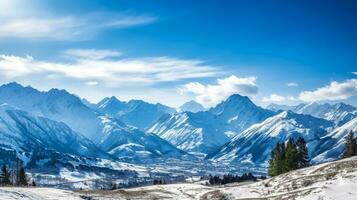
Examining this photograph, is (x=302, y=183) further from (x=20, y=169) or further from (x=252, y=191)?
(x=20, y=169)

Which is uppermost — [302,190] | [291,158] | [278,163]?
[291,158]

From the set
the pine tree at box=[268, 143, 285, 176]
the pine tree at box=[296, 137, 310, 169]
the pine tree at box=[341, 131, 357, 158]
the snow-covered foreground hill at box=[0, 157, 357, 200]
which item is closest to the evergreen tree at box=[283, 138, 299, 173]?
the pine tree at box=[268, 143, 285, 176]

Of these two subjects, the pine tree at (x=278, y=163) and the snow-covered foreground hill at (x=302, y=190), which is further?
the pine tree at (x=278, y=163)

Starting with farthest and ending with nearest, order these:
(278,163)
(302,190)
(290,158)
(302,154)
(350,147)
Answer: (350,147) < (278,163) < (302,154) < (290,158) < (302,190)

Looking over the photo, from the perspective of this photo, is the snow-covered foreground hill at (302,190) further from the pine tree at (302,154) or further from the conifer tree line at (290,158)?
the pine tree at (302,154)

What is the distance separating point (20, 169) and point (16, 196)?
366ft

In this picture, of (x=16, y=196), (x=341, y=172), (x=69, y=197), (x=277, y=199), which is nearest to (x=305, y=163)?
(x=341, y=172)

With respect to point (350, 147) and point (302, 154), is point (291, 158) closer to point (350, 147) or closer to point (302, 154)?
point (302, 154)

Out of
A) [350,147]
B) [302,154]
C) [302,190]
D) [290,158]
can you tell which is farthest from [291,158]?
[302,190]

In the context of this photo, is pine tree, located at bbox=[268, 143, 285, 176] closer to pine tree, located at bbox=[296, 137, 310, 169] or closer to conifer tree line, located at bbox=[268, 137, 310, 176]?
conifer tree line, located at bbox=[268, 137, 310, 176]

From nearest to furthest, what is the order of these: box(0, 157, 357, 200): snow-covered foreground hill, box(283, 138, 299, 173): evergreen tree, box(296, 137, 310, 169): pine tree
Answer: box(0, 157, 357, 200): snow-covered foreground hill, box(283, 138, 299, 173): evergreen tree, box(296, 137, 310, 169): pine tree

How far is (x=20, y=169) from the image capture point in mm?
155250

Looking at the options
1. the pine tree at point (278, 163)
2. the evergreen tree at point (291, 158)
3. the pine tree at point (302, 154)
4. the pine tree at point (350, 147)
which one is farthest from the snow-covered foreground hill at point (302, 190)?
the pine tree at point (350, 147)

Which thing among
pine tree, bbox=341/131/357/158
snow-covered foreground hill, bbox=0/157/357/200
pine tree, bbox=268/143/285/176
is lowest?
snow-covered foreground hill, bbox=0/157/357/200
